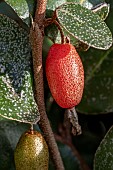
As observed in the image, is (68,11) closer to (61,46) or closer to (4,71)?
(61,46)

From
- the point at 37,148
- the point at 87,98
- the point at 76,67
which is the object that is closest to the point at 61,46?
the point at 76,67

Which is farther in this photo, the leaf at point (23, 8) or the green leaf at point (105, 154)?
the green leaf at point (105, 154)

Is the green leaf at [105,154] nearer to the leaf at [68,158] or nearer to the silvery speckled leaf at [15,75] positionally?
the leaf at [68,158]

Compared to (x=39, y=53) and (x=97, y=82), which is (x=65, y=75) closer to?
(x=39, y=53)

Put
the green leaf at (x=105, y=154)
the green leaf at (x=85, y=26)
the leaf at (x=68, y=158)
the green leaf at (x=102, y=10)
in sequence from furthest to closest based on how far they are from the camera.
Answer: the leaf at (x=68, y=158) → the green leaf at (x=105, y=154) → the green leaf at (x=102, y=10) → the green leaf at (x=85, y=26)

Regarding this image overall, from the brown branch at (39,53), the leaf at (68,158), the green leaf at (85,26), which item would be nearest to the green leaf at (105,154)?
the leaf at (68,158)

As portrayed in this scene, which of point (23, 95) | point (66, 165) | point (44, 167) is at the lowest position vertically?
point (66, 165)

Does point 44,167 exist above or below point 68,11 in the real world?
below
